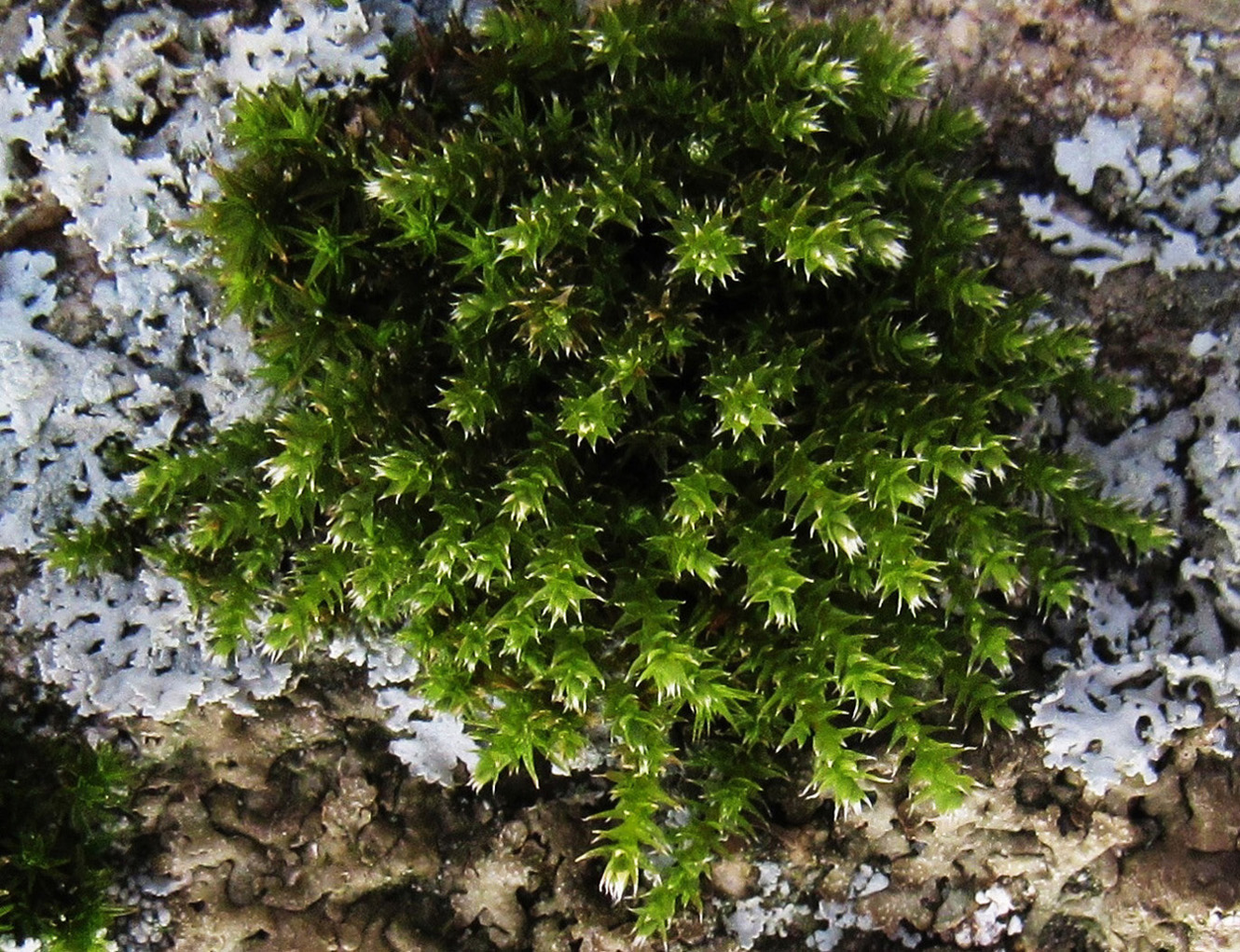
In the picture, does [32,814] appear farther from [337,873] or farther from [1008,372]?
[1008,372]

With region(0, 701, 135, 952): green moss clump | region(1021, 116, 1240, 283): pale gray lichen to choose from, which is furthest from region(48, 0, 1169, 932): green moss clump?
region(0, 701, 135, 952): green moss clump

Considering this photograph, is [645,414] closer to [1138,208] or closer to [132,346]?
[132,346]

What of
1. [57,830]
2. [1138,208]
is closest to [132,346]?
[57,830]

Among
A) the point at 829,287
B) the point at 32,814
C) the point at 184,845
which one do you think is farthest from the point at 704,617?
the point at 32,814

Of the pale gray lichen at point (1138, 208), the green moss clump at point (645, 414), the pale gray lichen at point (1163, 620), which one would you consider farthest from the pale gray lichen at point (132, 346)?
the pale gray lichen at point (1138, 208)

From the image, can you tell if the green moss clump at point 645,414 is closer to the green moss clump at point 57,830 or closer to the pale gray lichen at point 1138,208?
the pale gray lichen at point 1138,208

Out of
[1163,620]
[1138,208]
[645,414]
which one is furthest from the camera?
[1138,208]

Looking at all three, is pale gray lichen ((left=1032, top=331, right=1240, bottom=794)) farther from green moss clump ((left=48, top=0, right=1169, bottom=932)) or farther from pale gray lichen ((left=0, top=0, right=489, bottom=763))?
pale gray lichen ((left=0, top=0, right=489, bottom=763))
